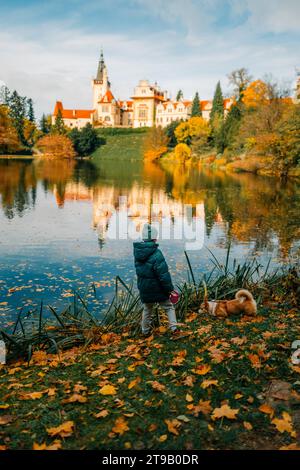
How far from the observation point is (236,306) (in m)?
7.17

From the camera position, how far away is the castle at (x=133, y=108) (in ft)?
380

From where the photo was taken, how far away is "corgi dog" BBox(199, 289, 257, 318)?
23.4 ft

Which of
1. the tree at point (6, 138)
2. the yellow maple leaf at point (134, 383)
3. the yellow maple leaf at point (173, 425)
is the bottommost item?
the yellow maple leaf at point (134, 383)

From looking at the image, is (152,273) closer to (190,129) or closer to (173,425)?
(173,425)

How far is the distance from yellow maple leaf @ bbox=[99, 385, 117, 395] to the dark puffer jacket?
184 centimetres

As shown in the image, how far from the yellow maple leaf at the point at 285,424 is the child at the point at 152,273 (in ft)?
8.66

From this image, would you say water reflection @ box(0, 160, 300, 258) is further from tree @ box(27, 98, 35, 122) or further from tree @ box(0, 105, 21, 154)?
tree @ box(27, 98, 35, 122)

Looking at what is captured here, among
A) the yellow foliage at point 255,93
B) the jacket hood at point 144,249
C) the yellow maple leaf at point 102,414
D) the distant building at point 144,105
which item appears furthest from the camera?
the distant building at point 144,105

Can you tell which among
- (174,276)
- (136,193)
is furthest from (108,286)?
(136,193)

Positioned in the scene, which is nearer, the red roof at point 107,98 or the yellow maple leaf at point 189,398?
the yellow maple leaf at point 189,398

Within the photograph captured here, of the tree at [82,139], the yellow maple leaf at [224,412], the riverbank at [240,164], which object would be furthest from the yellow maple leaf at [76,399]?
the tree at [82,139]

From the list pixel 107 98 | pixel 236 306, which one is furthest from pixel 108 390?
pixel 107 98

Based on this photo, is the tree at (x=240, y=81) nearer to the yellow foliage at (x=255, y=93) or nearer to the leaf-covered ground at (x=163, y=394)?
the yellow foliage at (x=255, y=93)
